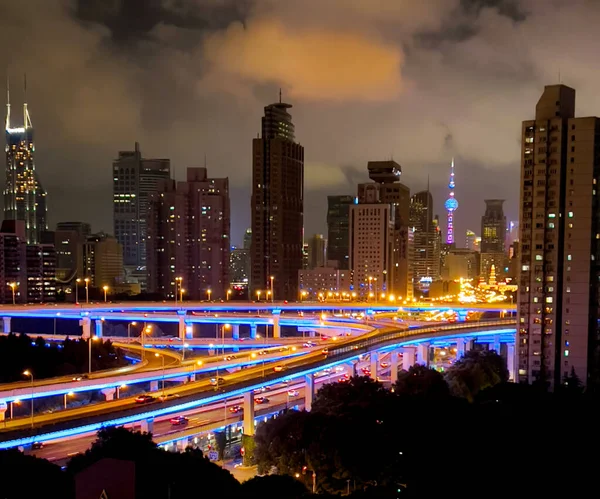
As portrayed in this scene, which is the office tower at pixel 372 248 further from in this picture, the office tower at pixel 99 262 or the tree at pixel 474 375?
the tree at pixel 474 375

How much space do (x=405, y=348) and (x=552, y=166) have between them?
19275 millimetres

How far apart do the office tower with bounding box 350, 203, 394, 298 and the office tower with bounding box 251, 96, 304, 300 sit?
1014 centimetres

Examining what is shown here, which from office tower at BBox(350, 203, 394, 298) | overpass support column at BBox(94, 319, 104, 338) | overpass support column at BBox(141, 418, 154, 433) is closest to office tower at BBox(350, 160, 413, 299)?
office tower at BBox(350, 203, 394, 298)

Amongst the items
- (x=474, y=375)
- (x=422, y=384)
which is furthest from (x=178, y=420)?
(x=474, y=375)

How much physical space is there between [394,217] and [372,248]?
380 inches

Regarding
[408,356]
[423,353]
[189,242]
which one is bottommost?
[408,356]

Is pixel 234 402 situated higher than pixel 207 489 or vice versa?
pixel 207 489

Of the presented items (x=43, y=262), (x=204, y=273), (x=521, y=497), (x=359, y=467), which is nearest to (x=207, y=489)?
(x=359, y=467)

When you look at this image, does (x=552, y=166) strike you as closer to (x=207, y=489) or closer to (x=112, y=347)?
(x=207, y=489)

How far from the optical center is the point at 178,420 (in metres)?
32.3

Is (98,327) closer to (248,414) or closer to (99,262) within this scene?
(248,414)

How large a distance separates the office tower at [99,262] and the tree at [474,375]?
85474 millimetres

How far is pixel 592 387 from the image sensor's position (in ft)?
116

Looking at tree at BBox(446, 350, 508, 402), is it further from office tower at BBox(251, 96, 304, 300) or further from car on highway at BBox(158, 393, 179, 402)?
office tower at BBox(251, 96, 304, 300)
